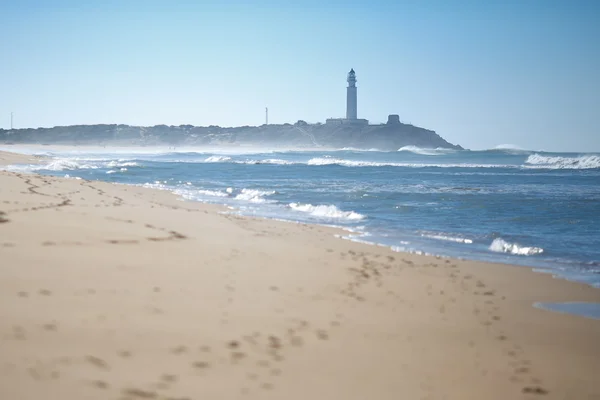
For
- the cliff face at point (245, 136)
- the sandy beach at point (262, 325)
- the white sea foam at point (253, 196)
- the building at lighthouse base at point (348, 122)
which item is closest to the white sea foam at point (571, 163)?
the white sea foam at point (253, 196)

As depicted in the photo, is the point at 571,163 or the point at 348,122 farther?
the point at 348,122

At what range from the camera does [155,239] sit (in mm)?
7480

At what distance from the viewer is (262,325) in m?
4.27

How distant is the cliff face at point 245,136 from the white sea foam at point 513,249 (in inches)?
4503

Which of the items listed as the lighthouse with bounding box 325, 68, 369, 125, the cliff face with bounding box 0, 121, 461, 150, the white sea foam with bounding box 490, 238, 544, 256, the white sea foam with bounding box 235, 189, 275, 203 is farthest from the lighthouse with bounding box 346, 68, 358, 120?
the white sea foam with bounding box 490, 238, 544, 256

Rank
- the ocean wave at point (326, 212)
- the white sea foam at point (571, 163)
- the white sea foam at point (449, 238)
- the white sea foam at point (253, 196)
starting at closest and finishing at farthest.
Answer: the white sea foam at point (449, 238) < the ocean wave at point (326, 212) < the white sea foam at point (253, 196) < the white sea foam at point (571, 163)

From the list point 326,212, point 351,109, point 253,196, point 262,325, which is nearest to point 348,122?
point 351,109

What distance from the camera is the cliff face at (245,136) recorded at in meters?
126

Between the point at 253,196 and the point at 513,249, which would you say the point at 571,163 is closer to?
the point at 253,196

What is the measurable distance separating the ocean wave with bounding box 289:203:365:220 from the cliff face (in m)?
109

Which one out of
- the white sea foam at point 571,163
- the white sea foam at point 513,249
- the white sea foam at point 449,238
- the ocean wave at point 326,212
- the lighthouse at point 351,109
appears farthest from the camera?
the lighthouse at point 351,109

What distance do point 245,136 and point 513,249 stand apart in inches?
5427

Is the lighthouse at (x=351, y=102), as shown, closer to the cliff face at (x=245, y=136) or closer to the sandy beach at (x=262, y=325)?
the cliff face at (x=245, y=136)

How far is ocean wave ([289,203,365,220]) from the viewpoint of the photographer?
565 inches
